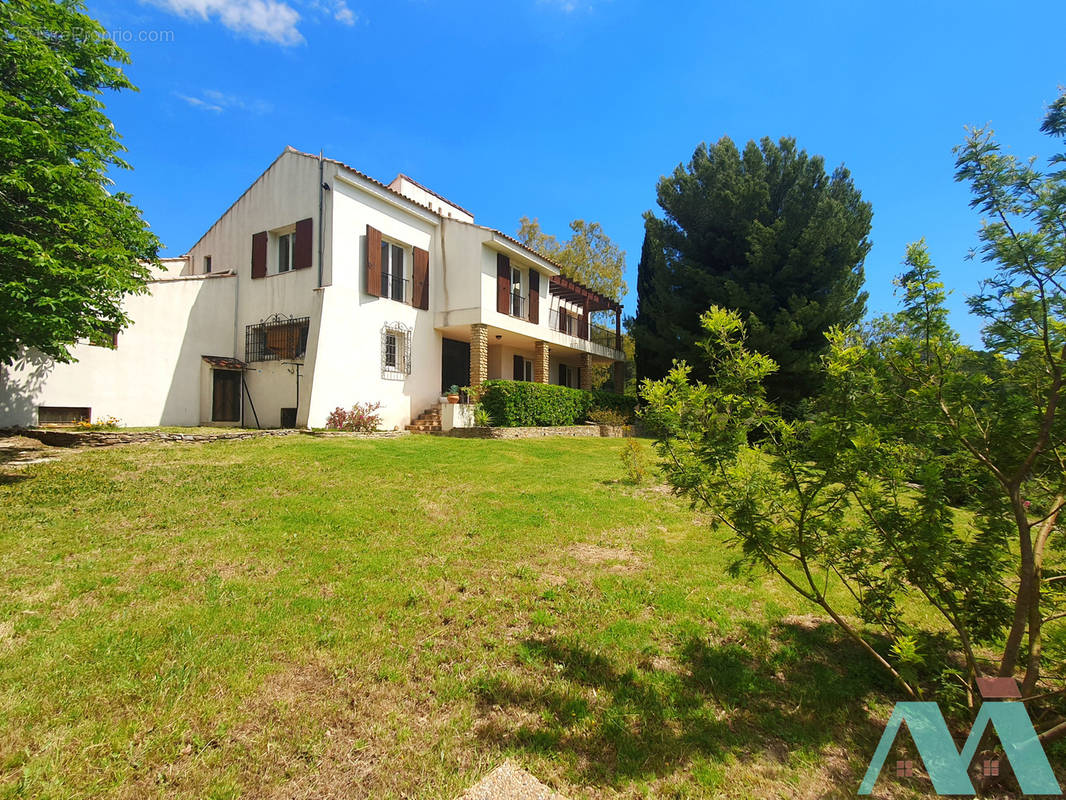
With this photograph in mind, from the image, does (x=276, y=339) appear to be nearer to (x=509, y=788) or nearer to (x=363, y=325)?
(x=363, y=325)

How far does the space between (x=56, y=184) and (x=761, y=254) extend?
22470 millimetres

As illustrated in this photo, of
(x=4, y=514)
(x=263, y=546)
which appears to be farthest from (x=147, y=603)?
(x=4, y=514)

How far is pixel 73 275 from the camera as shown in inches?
249

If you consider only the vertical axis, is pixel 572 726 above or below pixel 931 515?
below

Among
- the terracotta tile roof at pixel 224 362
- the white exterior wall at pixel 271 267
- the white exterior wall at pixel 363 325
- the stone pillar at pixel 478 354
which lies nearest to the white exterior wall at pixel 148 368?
the terracotta tile roof at pixel 224 362

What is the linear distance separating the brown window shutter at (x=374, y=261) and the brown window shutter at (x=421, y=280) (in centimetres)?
170

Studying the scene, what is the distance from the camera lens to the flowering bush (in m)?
13.7

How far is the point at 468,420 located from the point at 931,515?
14038mm

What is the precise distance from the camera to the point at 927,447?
2686 mm

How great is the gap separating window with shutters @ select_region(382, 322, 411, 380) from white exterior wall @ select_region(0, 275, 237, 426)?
5581 millimetres

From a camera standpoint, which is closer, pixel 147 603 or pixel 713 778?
pixel 713 778

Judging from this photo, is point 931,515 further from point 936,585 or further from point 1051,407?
point 1051,407

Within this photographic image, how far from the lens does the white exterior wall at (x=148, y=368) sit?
11.6m

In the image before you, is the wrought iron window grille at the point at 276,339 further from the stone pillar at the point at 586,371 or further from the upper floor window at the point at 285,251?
the stone pillar at the point at 586,371
